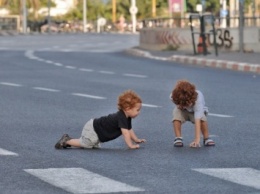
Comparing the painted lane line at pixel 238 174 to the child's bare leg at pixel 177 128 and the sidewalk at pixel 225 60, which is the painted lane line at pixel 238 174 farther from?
the sidewalk at pixel 225 60

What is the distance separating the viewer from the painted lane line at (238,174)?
8.37 m

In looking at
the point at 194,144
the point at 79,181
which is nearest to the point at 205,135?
the point at 194,144

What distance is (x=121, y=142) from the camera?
38.1 ft

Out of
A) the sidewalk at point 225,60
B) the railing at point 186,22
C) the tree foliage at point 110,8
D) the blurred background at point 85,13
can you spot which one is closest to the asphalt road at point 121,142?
the sidewalk at point 225,60

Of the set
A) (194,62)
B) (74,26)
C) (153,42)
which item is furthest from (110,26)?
(194,62)

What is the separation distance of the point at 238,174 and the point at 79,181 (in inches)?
49.4

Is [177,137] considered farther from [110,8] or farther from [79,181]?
[110,8]

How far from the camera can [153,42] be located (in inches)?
1736

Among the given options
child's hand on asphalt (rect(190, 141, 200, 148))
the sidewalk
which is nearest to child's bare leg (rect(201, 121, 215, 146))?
child's hand on asphalt (rect(190, 141, 200, 148))

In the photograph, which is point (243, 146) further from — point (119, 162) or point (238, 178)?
point (238, 178)

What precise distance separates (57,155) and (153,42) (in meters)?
34.0

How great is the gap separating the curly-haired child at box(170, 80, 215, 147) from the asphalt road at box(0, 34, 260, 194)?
0.38 ft

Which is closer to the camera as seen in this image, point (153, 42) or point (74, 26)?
point (153, 42)

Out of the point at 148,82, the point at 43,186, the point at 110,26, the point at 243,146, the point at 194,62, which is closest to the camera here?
the point at 43,186
